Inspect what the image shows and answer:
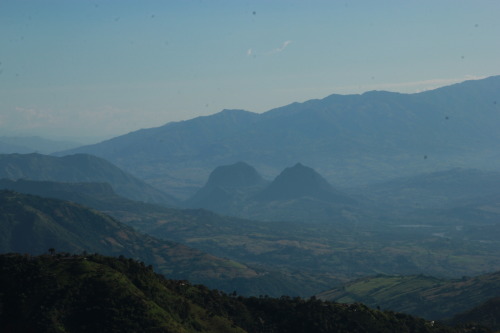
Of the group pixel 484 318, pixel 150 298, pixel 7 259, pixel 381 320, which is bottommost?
pixel 484 318

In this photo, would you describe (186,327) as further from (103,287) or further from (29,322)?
(29,322)

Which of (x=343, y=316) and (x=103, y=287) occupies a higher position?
(x=103, y=287)

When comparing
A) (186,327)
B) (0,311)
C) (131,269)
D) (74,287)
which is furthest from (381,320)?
(0,311)

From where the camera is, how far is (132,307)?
Answer: 306ft

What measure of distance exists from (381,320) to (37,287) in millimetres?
63298

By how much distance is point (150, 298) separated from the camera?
102375mm

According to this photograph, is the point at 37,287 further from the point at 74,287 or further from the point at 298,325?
the point at 298,325

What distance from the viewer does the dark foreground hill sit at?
8975 centimetres

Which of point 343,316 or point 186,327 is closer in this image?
point 186,327

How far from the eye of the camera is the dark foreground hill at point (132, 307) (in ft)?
294

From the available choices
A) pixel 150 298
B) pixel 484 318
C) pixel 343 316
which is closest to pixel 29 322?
pixel 150 298

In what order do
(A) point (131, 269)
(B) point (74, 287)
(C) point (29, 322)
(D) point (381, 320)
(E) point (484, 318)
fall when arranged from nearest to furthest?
(C) point (29, 322) → (B) point (74, 287) → (A) point (131, 269) → (D) point (381, 320) → (E) point (484, 318)

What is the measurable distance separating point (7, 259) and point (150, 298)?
78.7ft

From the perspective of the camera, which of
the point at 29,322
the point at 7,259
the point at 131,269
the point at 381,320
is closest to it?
the point at 29,322
